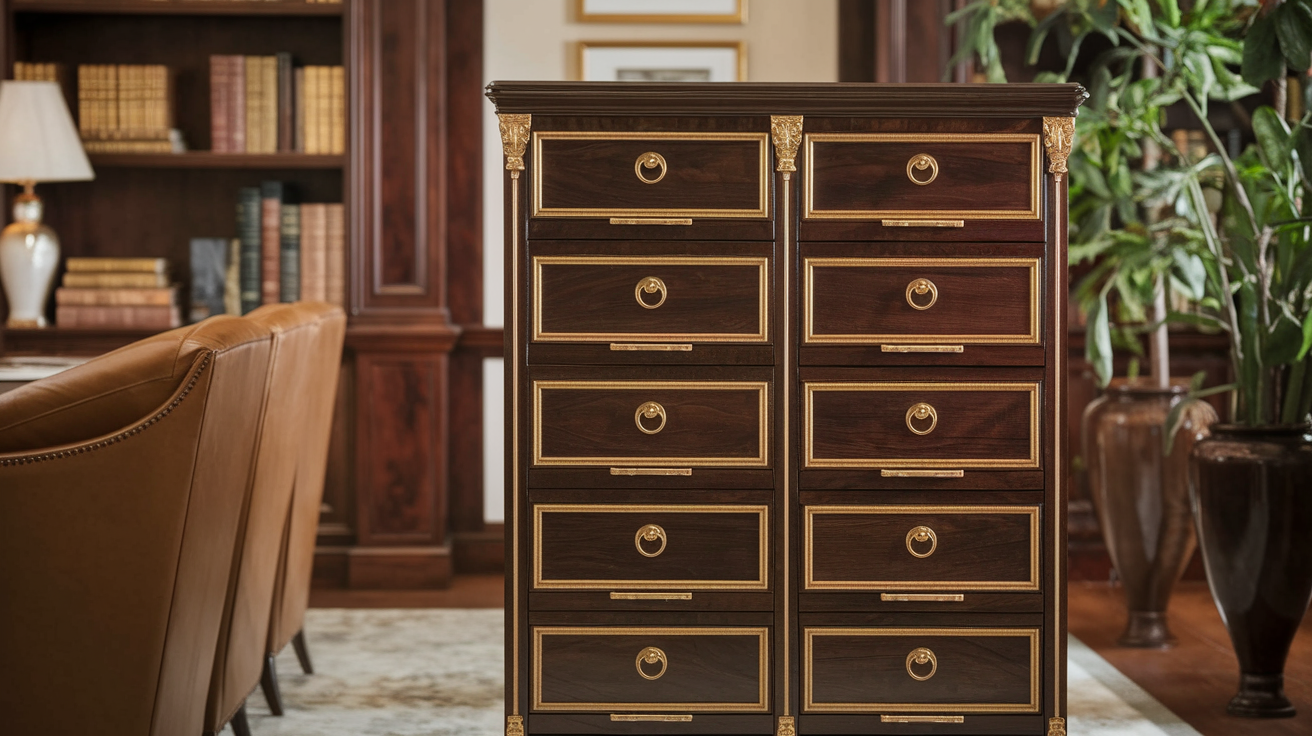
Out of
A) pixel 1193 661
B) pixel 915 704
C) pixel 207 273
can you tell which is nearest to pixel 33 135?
pixel 207 273

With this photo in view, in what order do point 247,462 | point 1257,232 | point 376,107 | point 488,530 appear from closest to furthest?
point 247,462, point 1257,232, point 376,107, point 488,530

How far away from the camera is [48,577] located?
157 cm

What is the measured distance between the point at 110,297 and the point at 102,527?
8.28 feet

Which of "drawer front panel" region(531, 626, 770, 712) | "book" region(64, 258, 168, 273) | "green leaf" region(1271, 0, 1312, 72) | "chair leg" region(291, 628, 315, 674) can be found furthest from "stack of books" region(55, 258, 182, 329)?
"green leaf" region(1271, 0, 1312, 72)

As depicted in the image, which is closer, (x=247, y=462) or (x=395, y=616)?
(x=247, y=462)

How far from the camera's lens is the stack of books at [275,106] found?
3.85 meters

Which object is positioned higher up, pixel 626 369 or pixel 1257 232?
pixel 1257 232

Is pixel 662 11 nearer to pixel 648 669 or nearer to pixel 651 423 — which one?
pixel 651 423

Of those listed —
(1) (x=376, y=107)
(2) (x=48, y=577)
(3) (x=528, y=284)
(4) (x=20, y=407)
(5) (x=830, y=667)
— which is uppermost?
(1) (x=376, y=107)

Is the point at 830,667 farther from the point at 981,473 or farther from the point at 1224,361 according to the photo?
the point at 1224,361

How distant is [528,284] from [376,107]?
192 centimetres

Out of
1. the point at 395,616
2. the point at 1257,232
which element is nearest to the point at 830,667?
the point at 1257,232

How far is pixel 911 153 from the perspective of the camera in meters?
2.20

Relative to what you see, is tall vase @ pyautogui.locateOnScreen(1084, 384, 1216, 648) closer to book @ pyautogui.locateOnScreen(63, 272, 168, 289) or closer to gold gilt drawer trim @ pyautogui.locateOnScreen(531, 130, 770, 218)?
gold gilt drawer trim @ pyautogui.locateOnScreen(531, 130, 770, 218)
